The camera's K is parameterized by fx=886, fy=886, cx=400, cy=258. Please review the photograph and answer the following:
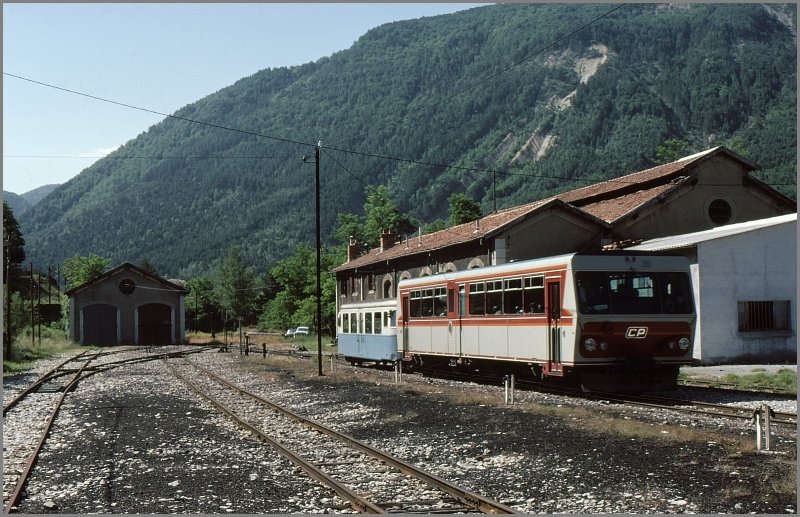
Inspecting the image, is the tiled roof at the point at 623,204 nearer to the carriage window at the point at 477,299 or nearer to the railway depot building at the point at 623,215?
the railway depot building at the point at 623,215

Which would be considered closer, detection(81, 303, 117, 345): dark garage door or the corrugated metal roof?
the corrugated metal roof

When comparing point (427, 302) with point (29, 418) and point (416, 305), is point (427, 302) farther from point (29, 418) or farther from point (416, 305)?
point (29, 418)

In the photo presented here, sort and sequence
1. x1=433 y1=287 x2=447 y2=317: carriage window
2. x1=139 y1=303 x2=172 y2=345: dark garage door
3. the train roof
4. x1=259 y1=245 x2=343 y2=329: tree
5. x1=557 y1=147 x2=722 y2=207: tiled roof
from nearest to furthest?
the train roof
x1=433 y1=287 x2=447 y2=317: carriage window
x1=557 y1=147 x2=722 y2=207: tiled roof
x1=139 y1=303 x2=172 y2=345: dark garage door
x1=259 y1=245 x2=343 y2=329: tree

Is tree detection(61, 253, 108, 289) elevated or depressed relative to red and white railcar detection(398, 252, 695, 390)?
elevated

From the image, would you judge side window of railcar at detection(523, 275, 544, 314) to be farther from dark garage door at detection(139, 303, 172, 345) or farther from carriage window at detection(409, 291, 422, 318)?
dark garage door at detection(139, 303, 172, 345)

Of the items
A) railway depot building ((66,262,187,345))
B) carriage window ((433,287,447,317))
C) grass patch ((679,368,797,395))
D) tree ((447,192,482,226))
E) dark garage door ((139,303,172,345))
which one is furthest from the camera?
tree ((447,192,482,226))

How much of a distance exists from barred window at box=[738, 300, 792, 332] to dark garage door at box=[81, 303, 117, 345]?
2203 inches

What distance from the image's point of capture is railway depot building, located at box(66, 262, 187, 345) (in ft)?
239

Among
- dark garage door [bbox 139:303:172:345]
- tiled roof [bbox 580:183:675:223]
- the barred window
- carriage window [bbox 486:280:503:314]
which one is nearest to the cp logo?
carriage window [bbox 486:280:503:314]

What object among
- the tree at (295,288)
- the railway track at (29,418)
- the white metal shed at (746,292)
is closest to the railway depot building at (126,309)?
the tree at (295,288)

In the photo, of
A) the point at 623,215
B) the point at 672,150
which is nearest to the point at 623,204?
the point at 623,215

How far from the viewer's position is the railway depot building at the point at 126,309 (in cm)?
7281

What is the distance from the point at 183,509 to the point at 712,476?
219 inches

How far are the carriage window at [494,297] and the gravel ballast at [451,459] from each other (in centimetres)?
311
